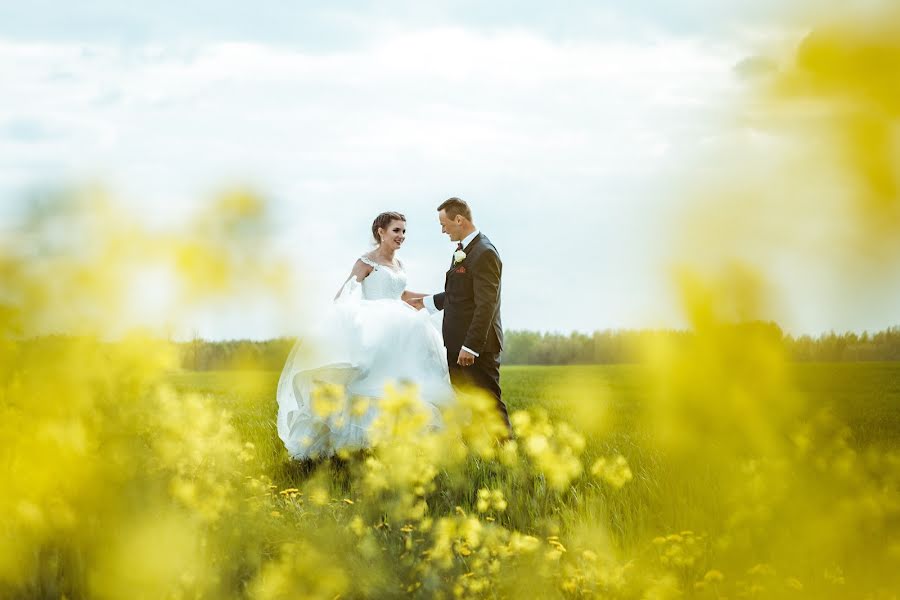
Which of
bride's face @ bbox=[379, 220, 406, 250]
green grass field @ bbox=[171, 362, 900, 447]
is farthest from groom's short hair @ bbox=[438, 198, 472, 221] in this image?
green grass field @ bbox=[171, 362, 900, 447]

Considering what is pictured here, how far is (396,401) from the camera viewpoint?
6027mm

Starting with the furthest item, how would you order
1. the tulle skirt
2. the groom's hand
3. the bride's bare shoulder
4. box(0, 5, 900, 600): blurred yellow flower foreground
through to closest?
the bride's bare shoulder, the tulle skirt, the groom's hand, box(0, 5, 900, 600): blurred yellow flower foreground

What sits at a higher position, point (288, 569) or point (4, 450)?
point (4, 450)

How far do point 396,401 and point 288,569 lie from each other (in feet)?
8.15

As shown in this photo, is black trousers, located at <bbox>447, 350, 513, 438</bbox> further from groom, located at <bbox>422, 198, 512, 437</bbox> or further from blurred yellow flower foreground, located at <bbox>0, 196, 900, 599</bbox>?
blurred yellow flower foreground, located at <bbox>0, 196, 900, 599</bbox>

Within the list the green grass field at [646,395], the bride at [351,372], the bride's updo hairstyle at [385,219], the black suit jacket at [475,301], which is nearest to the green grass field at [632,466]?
the green grass field at [646,395]

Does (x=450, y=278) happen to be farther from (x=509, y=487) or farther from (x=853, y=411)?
(x=853, y=411)

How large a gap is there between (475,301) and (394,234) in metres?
Answer: 1.16

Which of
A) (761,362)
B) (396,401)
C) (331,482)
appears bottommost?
(331,482)

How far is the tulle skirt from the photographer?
6.49m

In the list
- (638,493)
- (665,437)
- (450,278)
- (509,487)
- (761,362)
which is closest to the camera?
(761,362)

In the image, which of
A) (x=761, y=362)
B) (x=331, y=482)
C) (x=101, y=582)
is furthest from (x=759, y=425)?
(x=331, y=482)

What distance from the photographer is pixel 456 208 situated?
21.5ft

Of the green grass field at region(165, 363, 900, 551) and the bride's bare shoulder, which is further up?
the bride's bare shoulder
